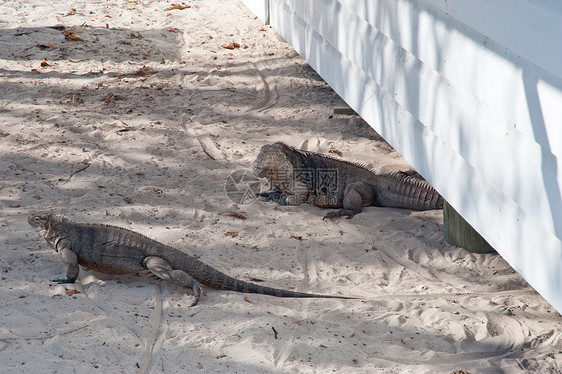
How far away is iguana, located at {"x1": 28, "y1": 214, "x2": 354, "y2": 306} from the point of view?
5.35m

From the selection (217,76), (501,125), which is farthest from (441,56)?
(217,76)

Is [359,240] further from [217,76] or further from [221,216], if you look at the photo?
[217,76]

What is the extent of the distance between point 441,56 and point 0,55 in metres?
9.70

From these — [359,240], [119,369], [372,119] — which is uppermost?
[372,119]

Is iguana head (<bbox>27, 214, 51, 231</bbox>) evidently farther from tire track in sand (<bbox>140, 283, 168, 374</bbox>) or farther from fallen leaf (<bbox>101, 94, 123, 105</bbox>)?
fallen leaf (<bbox>101, 94, 123, 105</bbox>)

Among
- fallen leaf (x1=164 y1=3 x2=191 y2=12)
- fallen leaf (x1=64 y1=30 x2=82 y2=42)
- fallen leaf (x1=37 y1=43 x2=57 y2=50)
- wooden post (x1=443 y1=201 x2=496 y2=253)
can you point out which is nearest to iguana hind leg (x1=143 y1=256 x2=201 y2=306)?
wooden post (x1=443 y1=201 x2=496 y2=253)

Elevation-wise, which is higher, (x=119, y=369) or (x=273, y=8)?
(x=273, y=8)

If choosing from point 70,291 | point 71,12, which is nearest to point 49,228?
point 70,291

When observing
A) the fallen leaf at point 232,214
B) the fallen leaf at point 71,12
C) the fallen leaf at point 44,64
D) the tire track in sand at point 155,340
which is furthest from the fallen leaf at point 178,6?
the tire track in sand at point 155,340

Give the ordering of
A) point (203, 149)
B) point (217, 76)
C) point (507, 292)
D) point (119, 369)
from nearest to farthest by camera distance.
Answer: point (119, 369), point (507, 292), point (203, 149), point (217, 76)

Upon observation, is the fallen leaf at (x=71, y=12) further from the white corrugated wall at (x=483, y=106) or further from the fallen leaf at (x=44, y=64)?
the white corrugated wall at (x=483, y=106)

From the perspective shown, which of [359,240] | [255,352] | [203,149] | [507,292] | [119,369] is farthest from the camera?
[203,149]

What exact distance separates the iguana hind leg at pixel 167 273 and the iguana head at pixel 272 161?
8.47 feet

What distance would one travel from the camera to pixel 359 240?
6.51 m
